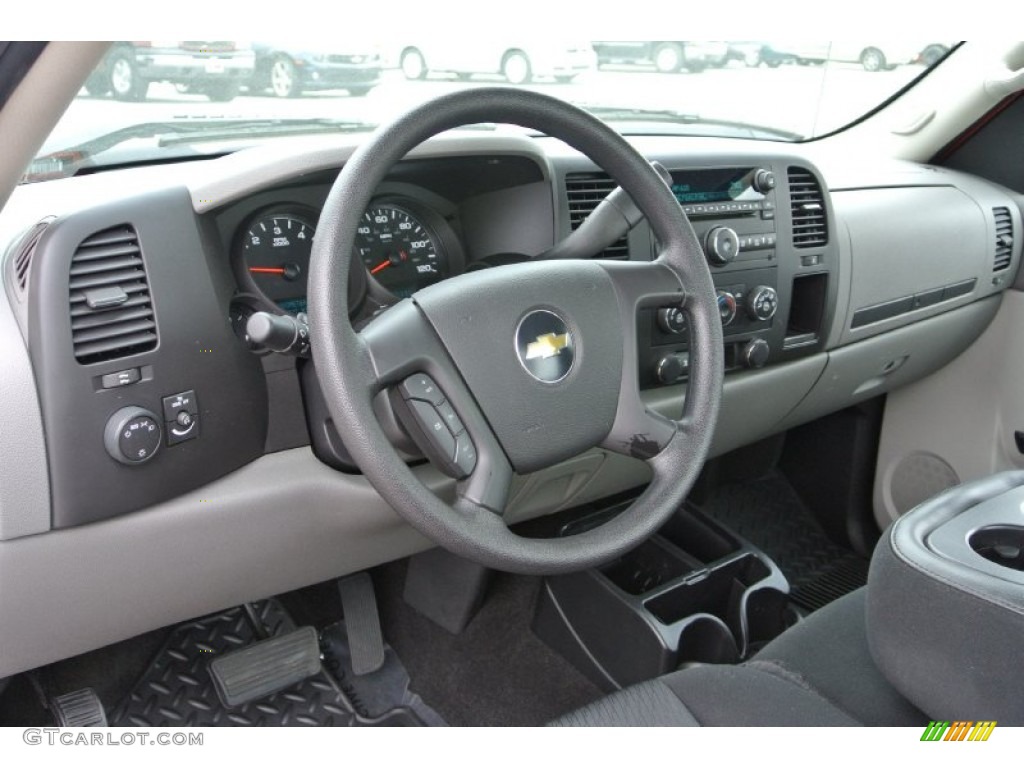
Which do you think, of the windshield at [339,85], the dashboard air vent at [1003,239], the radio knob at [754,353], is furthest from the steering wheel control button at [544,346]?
the dashboard air vent at [1003,239]

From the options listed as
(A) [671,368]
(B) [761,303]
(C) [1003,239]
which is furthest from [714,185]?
(C) [1003,239]

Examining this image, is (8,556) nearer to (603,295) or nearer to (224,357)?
(224,357)

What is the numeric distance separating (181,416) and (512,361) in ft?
1.51

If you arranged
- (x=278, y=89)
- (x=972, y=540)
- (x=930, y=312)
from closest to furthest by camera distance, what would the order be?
(x=972, y=540), (x=278, y=89), (x=930, y=312)

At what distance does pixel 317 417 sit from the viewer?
1.38 m

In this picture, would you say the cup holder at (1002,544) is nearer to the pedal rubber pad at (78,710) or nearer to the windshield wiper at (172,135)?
the windshield wiper at (172,135)

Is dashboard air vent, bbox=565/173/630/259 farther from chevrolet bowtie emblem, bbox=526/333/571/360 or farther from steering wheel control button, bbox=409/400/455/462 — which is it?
steering wheel control button, bbox=409/400/455/462

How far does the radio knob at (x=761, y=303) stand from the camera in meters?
1.83

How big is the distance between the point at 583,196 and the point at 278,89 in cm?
55

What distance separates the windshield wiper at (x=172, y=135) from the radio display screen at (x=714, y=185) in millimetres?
618

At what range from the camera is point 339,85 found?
1.59m

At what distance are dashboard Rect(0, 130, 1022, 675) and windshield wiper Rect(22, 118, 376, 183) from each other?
0.08 meters

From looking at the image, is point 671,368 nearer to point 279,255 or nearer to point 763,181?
point 763,181

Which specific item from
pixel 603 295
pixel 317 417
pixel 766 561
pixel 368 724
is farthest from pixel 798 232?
pixel 368 724
